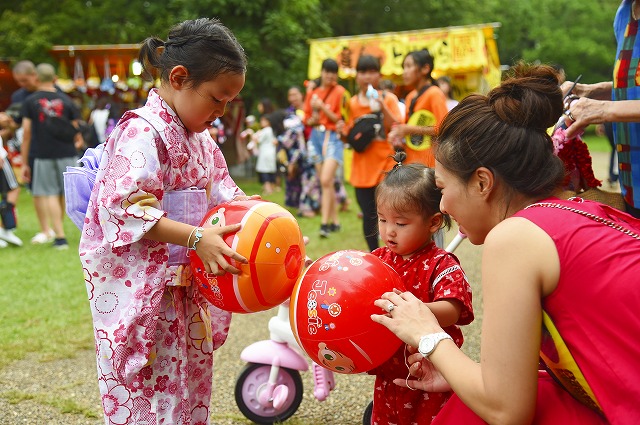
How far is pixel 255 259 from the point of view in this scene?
7.46 ft

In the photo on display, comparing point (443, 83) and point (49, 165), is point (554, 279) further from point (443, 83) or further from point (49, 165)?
point (443, 83)

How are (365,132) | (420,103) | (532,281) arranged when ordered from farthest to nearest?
(365,132) → (420,103) → (532,281)

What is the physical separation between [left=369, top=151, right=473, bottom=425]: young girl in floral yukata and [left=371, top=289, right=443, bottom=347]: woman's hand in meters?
0.36

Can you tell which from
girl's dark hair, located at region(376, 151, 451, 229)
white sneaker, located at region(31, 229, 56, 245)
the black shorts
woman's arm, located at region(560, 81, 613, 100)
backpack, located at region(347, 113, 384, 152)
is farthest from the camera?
the black shorts

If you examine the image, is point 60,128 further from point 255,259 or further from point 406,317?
point 406,317

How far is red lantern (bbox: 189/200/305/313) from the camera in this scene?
228 centimetres

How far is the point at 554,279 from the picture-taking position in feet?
5.37

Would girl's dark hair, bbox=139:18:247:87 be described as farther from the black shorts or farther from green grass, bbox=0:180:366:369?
the black shorts

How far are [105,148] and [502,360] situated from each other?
1.57 m

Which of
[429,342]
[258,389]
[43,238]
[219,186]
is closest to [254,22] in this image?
[43,238]

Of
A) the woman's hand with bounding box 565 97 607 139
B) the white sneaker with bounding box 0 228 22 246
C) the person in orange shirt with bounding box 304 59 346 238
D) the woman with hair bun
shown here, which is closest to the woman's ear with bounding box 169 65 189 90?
the woman with hair bun

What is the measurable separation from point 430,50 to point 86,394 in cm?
1355

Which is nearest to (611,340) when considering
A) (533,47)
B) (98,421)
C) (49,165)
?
(98,421)

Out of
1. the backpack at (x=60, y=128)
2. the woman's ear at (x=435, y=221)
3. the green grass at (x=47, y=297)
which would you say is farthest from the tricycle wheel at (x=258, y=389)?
the backpack at (x=60, y=128)
